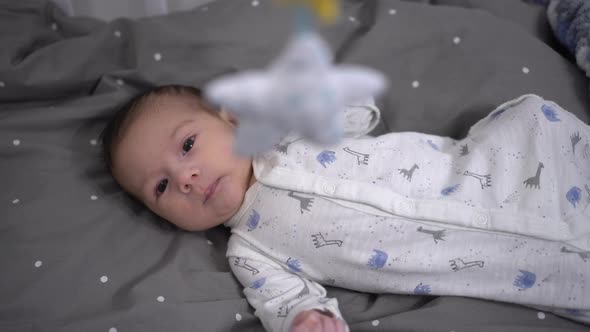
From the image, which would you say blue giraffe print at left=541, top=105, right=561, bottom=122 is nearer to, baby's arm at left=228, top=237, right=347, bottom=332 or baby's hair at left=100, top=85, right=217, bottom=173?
baby's arm at left=228, top=237, right=347, bottom=332

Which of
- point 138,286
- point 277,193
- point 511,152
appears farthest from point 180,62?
point 511,152

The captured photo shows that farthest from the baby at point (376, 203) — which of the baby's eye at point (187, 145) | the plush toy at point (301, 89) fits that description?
the plush toy at point (301, 89)

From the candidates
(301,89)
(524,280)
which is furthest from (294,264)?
(301,89)

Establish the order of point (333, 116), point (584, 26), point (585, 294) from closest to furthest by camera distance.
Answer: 1. point (333, 116)
2. point (585, 294)
3. point (584, 26)

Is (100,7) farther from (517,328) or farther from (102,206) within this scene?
(517,328)

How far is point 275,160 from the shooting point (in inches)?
39.4

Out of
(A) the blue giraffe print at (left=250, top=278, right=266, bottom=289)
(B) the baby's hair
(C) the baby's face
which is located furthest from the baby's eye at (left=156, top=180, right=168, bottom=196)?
(A) the blue giraffe print at (left=250, top=278, right=266, bottom=289)

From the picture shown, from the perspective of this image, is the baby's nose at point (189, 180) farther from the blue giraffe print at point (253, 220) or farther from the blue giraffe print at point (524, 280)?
the blue giraffe print at point (524, 280)

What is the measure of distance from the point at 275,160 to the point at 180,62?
366 millimetres

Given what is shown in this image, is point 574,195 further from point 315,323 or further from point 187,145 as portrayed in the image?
point 187,145

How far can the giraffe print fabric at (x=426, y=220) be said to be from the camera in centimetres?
88

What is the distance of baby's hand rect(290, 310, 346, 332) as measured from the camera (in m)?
0.78

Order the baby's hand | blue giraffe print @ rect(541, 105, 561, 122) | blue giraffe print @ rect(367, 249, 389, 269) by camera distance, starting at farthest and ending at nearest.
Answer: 1. blue giraffe print @ rect(541, 105, 561, 122)
2. blue giraffe print @ rect(367, 249, 389, 269)
3. the baby's hand

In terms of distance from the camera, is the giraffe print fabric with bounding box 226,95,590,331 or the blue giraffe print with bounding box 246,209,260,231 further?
the blue giraffe print with bounding box 246,209,260,231
